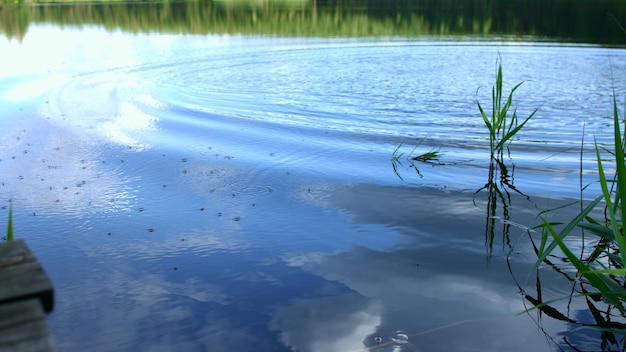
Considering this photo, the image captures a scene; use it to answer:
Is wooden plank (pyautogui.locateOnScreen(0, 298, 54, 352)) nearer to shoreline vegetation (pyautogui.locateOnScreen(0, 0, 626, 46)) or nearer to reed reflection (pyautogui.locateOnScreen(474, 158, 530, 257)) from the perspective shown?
reed reflection (pyautogui.locateOnScreen(474, 158, 530, 257))

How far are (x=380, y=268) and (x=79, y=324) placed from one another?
186cm

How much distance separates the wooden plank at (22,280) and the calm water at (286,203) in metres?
1.88

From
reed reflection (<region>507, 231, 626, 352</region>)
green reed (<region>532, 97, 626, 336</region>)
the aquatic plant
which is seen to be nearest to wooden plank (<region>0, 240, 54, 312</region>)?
green reed (<region>532, 97, 626, 336</region>)

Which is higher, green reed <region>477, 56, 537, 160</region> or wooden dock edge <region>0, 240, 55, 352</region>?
wooden dock edge <region>0, 240, 55, 352</region>

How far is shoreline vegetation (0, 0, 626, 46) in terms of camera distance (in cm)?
1805

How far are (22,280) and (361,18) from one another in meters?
20.8

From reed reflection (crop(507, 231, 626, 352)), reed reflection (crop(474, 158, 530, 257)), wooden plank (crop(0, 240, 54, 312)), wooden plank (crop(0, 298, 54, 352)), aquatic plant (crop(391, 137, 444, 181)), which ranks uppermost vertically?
wooden plank (crop(0, 240, 54, 312))

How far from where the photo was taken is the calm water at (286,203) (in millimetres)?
3621

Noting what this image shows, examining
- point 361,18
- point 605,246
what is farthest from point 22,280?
point 361,18

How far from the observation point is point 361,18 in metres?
21.5

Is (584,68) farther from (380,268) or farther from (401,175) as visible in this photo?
(380,268)

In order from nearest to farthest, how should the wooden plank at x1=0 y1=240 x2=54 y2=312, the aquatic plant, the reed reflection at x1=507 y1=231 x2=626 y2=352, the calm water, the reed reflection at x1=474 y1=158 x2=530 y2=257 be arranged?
1. the wooden plank at x1=0 y1=240 x2=54 y2=312
2. the reed reflection at x1=507 y1=231 x2=626 y2=352
3. the calm water
4. the reed reflection at x1=474 y1=158 x2=530 y2=257
5. the aquatic plant

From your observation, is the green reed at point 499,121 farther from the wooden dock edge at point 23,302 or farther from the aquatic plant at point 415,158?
the wooden dock edge at point 23,302

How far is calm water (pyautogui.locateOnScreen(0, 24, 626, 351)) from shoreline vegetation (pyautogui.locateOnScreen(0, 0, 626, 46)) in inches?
247
